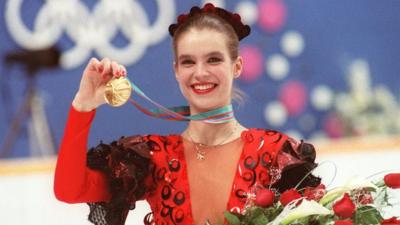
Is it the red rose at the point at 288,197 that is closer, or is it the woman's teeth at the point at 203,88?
the red rose at the point at 288,197

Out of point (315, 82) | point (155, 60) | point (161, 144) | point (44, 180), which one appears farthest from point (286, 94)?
point (161, 144)

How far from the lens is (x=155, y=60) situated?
3447 mm

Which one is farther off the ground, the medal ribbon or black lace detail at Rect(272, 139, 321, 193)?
the medal ribbon

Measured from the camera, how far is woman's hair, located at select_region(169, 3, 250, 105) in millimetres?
1710

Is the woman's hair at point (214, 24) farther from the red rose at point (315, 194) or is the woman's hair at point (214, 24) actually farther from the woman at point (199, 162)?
the red rose at point (315, 194)

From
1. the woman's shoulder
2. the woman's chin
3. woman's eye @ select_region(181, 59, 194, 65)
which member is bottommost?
the woman's shoulder

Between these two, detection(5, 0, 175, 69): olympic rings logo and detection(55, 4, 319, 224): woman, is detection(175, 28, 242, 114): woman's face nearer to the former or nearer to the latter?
detection(55, 4, 319, 224): woman

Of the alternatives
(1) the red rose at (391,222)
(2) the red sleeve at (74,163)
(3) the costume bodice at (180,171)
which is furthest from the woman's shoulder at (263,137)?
(1) the red rose at (391,222)

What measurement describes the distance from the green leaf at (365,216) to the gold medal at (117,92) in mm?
442

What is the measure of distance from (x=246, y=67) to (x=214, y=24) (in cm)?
178

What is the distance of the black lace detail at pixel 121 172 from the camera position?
165cm

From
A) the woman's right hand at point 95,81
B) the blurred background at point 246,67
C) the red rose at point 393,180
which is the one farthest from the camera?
the blurred background at point 246,67

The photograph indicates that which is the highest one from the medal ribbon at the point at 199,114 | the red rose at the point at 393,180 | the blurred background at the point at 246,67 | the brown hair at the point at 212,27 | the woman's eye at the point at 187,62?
the brown hair at the point at 212,27

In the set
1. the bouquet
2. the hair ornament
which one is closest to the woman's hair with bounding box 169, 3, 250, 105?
the hair ornament
